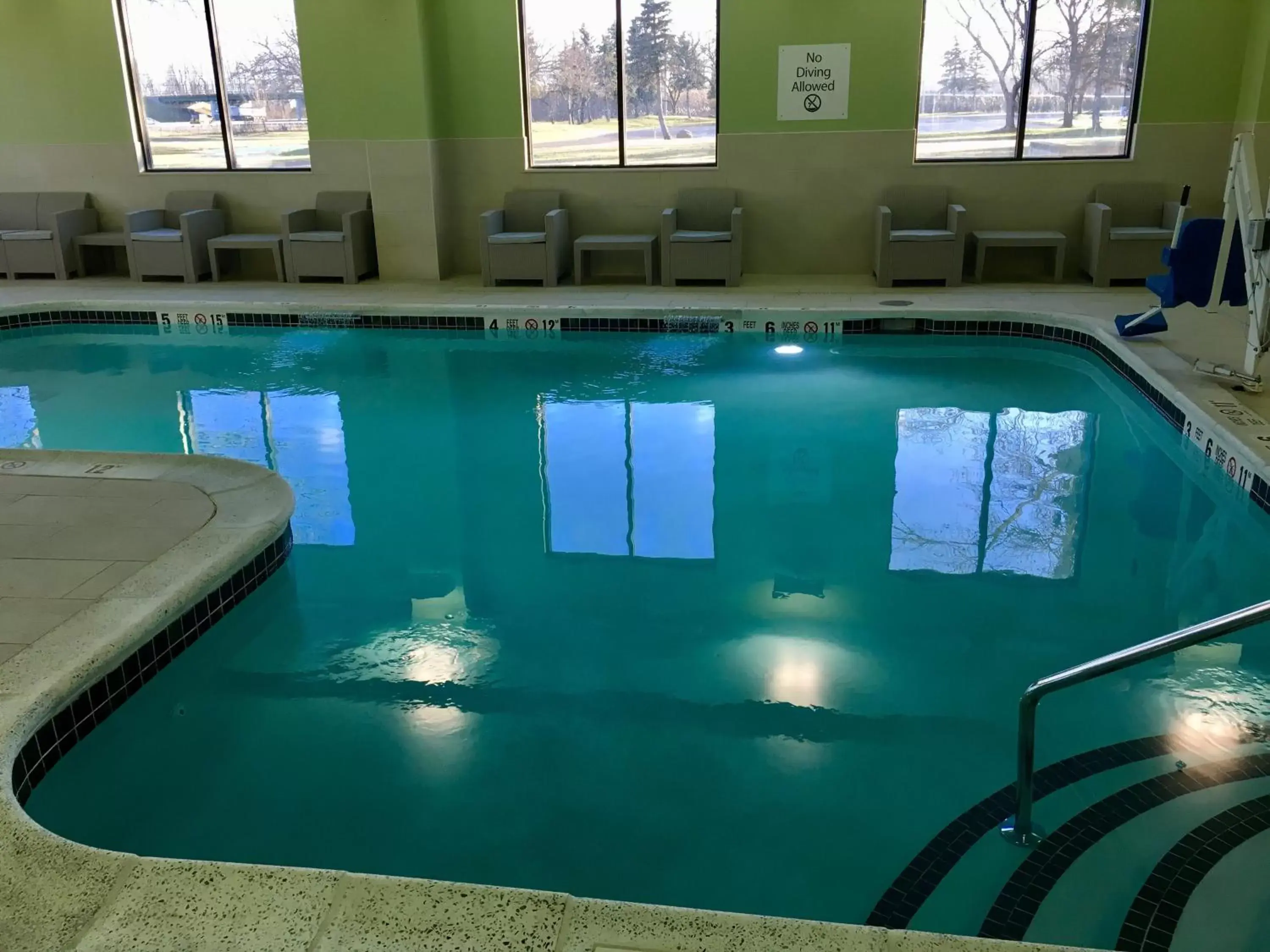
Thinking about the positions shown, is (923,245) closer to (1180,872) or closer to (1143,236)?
(1143,236)

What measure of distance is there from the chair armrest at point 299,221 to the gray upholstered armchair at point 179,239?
713 millimetres

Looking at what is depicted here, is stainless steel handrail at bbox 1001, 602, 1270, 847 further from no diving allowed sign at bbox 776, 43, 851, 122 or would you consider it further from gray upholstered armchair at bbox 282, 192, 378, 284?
gray upholstered armchair at bbox 282, 192, 378, 284

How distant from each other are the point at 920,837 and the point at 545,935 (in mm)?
1019

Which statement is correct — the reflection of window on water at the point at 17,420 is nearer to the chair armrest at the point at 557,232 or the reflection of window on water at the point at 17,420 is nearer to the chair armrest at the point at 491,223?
the chair armrest at the point at 491,223

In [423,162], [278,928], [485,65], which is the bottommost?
[278,928]

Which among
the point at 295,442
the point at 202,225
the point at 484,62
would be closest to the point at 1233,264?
the point at 295,442

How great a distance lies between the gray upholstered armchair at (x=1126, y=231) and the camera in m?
7.57

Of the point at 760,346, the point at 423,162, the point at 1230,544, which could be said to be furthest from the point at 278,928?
the point at 423,162

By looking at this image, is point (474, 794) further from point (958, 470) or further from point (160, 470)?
point (958, 470)

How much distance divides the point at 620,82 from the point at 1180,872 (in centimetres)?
759

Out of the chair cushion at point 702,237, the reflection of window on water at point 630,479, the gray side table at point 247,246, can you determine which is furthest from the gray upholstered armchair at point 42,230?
the reflection of window on water at point 630,479

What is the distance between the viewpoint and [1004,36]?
798 cm

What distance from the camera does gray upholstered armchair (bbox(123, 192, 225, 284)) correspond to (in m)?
8.64

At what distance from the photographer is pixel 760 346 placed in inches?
274
